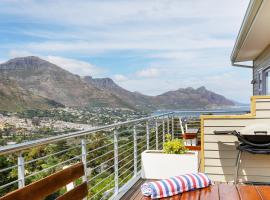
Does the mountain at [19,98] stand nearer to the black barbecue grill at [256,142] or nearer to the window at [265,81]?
the window at [265,81]

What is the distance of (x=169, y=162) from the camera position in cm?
516

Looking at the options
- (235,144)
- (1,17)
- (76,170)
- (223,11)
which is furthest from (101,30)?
(76,170)

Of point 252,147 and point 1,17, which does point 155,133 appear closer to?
point 252,147

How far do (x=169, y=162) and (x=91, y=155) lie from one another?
41.3 inches

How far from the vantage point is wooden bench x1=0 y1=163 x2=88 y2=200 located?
71.6 inches

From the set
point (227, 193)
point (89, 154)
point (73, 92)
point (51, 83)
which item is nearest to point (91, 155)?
point (89, 154)

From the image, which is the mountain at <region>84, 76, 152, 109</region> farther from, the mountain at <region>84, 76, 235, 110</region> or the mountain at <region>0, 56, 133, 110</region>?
the mountain at <region>0, 56, 133, 110</region>

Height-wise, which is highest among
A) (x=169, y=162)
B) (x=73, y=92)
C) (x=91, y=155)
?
(x=73, y=92)

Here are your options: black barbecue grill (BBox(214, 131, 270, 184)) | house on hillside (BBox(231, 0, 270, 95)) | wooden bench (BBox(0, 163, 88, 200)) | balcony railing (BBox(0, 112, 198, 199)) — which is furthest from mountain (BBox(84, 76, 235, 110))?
wooden bench (BBox(0, 163, 88, 200))

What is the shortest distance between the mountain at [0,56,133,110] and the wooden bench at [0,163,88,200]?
1586 centimetres

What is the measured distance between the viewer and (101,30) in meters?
30.5

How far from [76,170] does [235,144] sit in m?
3.31

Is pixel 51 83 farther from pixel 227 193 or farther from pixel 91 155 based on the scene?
pixel 227 193

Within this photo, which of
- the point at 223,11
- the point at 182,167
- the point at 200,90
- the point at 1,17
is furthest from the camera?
the point at 1,17
